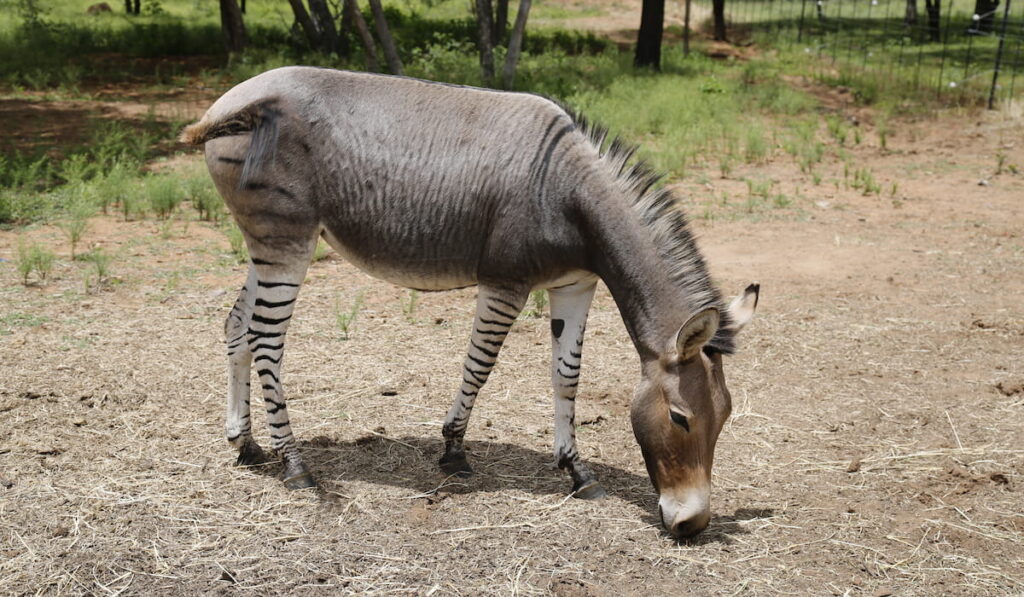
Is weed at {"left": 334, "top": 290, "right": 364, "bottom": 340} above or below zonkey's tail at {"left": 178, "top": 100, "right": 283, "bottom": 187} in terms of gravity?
below

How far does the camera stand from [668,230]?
4.79m

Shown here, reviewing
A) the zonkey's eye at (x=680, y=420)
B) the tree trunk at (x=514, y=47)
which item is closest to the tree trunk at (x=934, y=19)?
the tree trunk at (x=514, y=47)

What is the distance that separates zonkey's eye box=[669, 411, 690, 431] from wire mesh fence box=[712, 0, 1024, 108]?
16.1 meters

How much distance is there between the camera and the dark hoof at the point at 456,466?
5492 millimetres

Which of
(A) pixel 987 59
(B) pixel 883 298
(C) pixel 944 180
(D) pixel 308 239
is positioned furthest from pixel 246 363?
(A) pixel 987 59

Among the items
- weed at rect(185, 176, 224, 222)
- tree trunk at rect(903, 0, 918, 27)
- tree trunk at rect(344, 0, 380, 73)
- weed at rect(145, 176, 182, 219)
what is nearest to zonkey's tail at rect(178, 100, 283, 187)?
weed at rect(185, 176, 224, 222)

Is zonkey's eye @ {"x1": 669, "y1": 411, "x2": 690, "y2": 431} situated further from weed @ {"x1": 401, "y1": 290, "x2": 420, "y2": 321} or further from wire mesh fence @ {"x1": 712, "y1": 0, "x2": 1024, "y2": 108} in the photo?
wire mesh fence @ {"x1": 712, "y1": 0, "x2": 1024, "y2": 108}

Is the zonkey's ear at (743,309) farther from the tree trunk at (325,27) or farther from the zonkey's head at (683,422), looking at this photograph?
the tree trunk at (325,27)

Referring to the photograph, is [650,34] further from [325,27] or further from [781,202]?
[781,202]

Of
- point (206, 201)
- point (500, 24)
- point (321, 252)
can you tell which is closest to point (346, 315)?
point (321, 252)

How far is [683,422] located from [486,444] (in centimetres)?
187

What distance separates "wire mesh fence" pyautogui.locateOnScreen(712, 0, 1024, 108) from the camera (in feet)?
65.9

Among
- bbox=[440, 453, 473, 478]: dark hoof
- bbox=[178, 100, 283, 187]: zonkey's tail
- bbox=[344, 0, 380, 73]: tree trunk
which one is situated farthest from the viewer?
bbox=[344, 0, 380, 73]: tree trunk

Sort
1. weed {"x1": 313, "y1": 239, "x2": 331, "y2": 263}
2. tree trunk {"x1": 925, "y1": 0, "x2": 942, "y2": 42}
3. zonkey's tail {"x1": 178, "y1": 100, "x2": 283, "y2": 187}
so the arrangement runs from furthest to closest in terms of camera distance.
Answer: tree trunk {"x1": 925, "y1": 0, "x2": 942, "y2": 42} → weed {"x1": 313, "y1": 239, "x2": 331, "y2": 263} → zonkey's tail {"x1": 178, "y1": 100, "x2": 283, "y2": 187}
